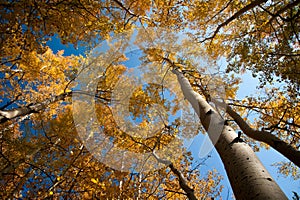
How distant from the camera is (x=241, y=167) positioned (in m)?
1.68

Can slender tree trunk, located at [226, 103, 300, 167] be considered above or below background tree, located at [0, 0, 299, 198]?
below

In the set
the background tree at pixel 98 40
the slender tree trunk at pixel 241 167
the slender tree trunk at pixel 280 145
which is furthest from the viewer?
the background tree at pixel 98 40

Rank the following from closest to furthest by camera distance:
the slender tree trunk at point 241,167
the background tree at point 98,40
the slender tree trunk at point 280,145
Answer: the slender tree trunk at point 241,167, the slender tree trunk at point 280,145, the background tree at point 98,40

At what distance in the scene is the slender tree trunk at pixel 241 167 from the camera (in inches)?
53.1

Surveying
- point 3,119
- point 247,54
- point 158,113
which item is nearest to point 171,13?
point 247,54

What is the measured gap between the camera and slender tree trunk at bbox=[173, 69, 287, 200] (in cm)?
135

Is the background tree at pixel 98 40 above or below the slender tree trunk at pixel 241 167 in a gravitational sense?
above

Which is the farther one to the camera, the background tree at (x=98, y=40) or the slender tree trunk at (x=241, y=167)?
the background tree at (x=98, y=40)

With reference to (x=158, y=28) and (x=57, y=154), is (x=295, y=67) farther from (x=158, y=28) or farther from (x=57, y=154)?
(x=57, y=154)

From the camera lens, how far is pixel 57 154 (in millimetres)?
5477

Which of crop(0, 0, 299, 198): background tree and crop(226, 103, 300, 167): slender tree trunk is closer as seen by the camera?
crop(226, 103, 300, 167): slender tree trunk

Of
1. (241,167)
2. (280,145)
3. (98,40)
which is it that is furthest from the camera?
(98,40)

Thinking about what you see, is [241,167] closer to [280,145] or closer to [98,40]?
[280,145]

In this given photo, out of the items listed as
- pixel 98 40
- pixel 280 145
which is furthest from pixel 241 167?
pixel 98 40
